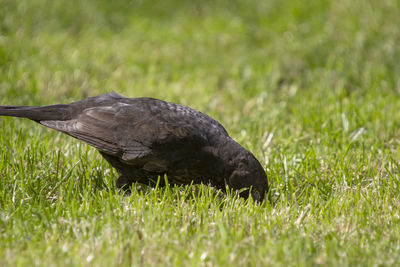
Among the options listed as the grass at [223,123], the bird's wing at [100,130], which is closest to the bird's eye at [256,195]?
the grass at [223,123]

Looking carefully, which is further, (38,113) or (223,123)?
(223,123)

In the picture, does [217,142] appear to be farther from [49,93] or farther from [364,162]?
[49,93]

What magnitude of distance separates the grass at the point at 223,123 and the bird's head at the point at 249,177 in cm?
12

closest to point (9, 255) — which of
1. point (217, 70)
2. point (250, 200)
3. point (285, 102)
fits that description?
point (250, 200)

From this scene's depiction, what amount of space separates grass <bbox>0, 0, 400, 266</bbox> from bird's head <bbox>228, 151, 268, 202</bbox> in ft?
0.39

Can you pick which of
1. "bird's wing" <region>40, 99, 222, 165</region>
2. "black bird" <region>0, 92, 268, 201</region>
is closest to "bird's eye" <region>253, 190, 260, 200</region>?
"black bird" <region>0, 92, 268, 201</region>

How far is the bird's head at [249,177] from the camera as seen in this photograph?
3.52 metres

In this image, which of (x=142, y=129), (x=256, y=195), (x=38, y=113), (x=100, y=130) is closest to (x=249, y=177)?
(x=256, y=195)

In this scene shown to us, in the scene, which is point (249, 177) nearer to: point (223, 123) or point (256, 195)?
point (256, 195)

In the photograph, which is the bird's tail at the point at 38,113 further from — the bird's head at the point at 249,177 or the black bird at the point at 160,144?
the bird's head at the point at 249,177

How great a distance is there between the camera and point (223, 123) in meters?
5.17

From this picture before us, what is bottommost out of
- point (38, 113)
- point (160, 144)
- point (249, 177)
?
point (249, 177)

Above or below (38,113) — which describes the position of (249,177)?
below

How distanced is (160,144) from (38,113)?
1.00 m
